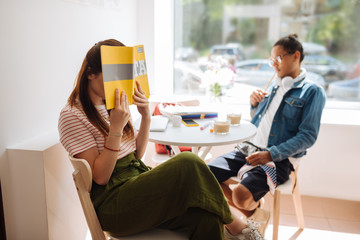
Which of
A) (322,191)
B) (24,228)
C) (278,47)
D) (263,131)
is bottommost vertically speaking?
(322,191)

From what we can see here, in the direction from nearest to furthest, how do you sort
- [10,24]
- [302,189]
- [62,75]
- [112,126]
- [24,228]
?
[112,126], [10,24], [24,228], [62,75], [302,189]

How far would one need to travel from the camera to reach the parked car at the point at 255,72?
127 inches

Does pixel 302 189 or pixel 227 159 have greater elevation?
pixel 227 159

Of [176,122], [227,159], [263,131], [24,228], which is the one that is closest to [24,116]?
[24,228]

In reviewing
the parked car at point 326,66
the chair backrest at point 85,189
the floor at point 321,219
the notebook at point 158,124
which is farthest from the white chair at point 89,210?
the parked car at point 326,66

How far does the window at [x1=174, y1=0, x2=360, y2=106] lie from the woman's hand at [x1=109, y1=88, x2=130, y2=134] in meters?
1.79

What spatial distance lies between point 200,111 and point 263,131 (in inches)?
17.0

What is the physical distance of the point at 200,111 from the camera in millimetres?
2160

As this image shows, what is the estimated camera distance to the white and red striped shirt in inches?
51.8

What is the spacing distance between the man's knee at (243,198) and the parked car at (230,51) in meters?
1.69

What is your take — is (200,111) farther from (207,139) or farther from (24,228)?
(24,228)

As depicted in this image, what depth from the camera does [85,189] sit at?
1264mm

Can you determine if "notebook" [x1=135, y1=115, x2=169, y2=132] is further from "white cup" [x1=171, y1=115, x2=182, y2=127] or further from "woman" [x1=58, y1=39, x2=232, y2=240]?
"woman" [x1=58, y1=39, x2=232, y2=240]

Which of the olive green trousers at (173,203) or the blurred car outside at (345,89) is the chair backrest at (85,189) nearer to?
the olive green trousers at (173,203)
